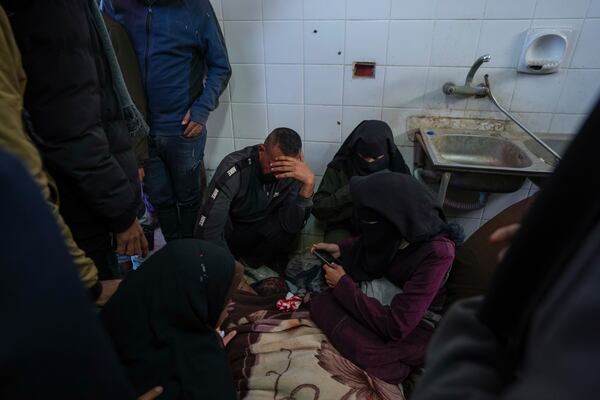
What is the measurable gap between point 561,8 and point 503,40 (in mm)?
263

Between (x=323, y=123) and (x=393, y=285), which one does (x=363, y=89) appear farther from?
(x=393, y=285)

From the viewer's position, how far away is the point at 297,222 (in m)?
1.98

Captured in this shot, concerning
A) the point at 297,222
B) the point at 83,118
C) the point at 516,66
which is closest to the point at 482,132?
the point at 516,66

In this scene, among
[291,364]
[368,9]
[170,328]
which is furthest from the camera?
[368,9]

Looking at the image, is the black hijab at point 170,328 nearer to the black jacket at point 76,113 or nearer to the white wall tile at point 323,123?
the black jacket at point 76,113

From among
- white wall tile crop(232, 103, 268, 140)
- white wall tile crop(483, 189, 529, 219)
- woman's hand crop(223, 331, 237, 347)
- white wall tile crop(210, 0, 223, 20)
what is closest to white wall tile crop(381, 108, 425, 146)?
white wall tile crop(483, 189, 529, 219)

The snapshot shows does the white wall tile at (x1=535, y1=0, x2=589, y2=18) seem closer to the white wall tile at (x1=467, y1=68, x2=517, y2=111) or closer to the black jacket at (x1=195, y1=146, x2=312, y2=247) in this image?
the white wall tile at (x1=467, y1=68, x2=517, y2=111)

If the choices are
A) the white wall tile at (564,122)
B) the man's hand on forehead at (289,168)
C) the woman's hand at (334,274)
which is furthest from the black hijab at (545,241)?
the white wall tile at (564,122)

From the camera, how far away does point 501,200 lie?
225 cm

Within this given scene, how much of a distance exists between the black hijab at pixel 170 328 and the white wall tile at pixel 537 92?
181 cm

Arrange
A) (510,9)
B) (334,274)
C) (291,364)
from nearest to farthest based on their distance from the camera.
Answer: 1. (291,364)
2. (334,274)
3. (510,9)

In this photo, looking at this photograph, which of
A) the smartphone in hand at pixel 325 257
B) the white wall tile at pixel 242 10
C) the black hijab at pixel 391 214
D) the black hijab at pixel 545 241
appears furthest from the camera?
the white wall tile at pixel 242 10

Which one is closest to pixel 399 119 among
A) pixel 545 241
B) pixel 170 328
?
pixel 170 328

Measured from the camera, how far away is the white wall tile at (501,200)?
222cm
